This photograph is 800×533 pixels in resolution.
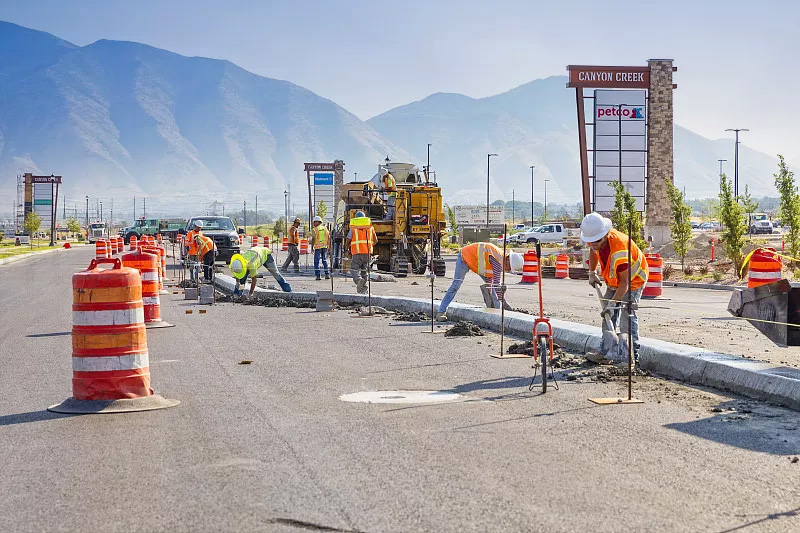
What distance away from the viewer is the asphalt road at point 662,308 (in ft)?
41.5

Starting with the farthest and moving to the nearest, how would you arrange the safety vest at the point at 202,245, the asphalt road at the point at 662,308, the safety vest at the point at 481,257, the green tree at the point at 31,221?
the green tree at the point at 31,221
the safety vest at the point at 202,245
the safety vest at the point at 481,257
the asphalt road at the point at 662,308

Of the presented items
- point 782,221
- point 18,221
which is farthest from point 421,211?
point 18,221

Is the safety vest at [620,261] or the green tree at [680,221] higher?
the green tree at [680,221]

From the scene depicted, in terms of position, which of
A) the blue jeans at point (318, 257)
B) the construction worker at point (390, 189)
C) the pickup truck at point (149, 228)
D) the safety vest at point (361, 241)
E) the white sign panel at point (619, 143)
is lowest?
the blue jeans at point (318, 257)

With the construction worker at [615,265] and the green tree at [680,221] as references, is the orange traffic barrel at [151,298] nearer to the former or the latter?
the construction worker at [615,265]

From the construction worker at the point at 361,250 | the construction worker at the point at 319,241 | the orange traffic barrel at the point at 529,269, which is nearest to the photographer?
the construction worker at the point at 361,250

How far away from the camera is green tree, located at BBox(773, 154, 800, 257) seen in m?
28.8

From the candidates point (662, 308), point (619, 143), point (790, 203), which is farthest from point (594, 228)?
point (619, 143)

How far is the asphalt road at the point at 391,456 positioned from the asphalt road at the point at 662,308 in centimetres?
285

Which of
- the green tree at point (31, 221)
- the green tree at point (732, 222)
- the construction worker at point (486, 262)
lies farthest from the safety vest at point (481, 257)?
the green tree at point (31, 221)

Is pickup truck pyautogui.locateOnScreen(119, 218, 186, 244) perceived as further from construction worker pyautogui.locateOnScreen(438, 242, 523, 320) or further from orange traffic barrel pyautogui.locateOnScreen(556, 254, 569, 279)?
construction worker pyautogui.locateOnScreen(438, 242, 523, 320)

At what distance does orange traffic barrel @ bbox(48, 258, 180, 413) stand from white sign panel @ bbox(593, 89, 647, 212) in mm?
41127

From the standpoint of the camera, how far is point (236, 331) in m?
15.4

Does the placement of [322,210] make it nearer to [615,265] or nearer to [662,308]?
[662,308]
